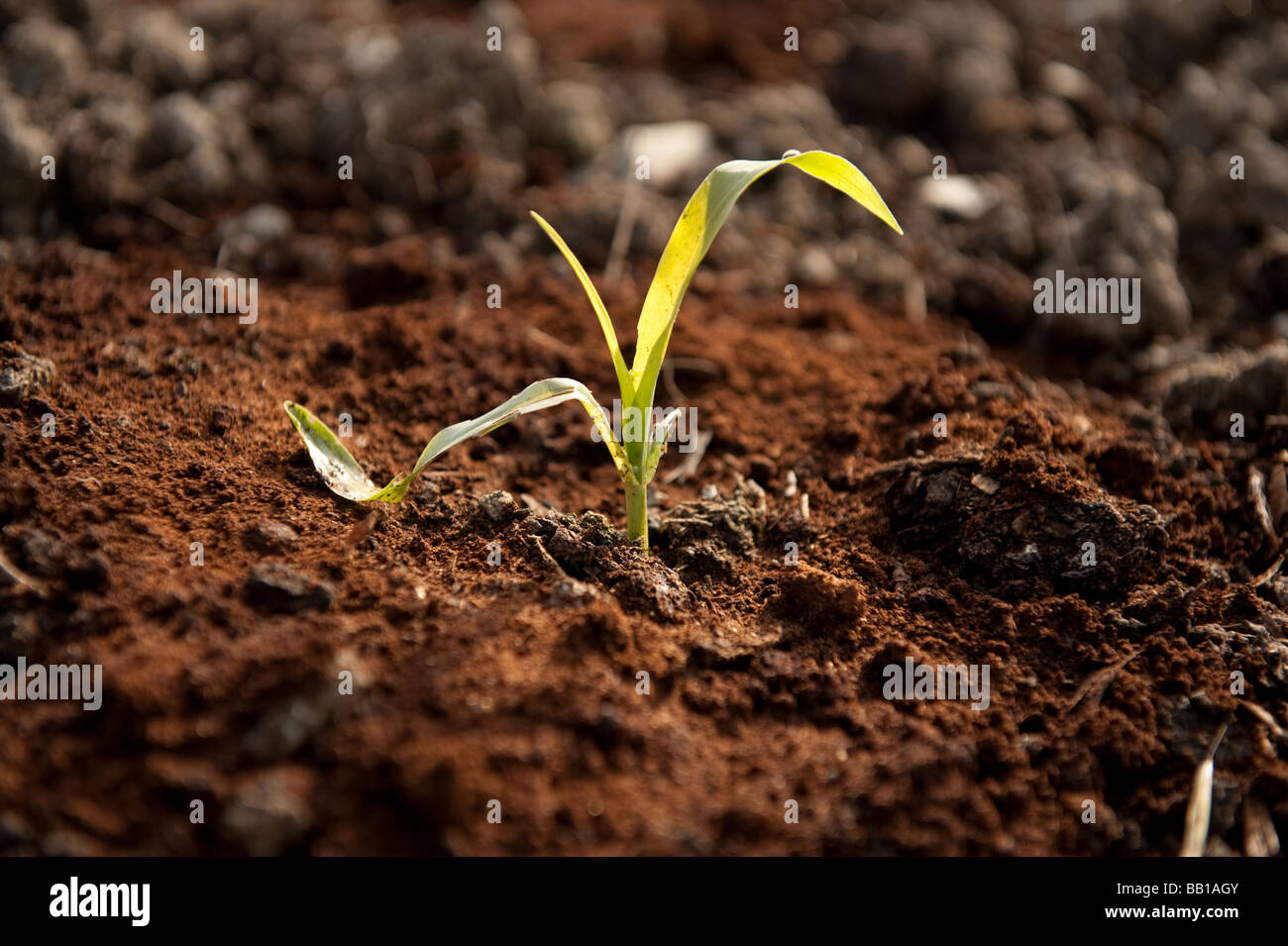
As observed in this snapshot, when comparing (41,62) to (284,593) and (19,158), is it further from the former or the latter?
(284,593)

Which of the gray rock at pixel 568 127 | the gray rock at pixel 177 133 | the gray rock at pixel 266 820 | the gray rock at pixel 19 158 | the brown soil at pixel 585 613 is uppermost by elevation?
the gray rock at pixel 568 127

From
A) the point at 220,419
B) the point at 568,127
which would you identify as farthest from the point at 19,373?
the point at 568,127

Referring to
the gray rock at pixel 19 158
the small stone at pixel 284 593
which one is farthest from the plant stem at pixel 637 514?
the gray rock at pixel 19 158

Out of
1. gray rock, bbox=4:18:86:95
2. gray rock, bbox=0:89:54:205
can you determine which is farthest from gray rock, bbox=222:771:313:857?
gray rock, bbox=4:18:86:95

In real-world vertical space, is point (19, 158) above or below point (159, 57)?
below

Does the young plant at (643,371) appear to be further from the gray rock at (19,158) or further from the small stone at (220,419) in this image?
the gray rock at (19,158)
